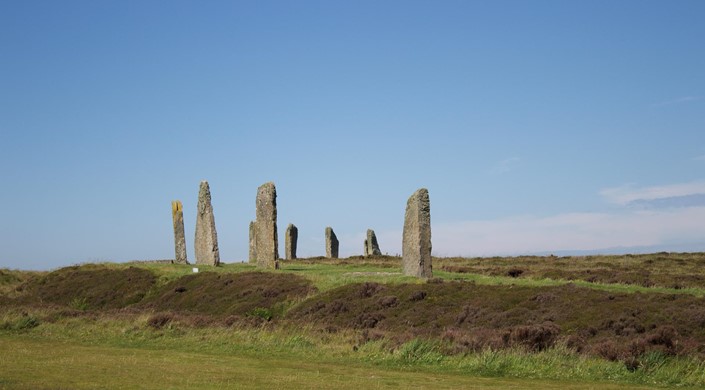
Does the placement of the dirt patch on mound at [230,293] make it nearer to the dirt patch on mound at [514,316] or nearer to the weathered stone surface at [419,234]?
the dirt patch on mound at [514,316]

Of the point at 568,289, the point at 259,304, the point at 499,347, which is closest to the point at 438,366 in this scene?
the point at 499,347

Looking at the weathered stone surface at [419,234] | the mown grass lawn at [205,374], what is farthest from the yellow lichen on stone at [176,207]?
the mown grass lawn at [205,374]

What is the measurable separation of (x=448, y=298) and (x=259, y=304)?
8843 mm

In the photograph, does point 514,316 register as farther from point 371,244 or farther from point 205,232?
point 371,244

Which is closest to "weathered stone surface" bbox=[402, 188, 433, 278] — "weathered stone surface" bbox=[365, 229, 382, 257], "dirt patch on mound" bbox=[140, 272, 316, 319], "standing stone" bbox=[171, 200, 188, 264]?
"dirt patch on mound" bbox=[140, 272, 316, 319]

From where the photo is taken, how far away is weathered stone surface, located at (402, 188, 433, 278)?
38.2m

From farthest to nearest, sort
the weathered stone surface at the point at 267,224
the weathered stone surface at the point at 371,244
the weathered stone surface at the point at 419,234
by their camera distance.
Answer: the weathered stone surface at the point at 371,244
the weathered stone surface at the point at 267,224
the weathered stone surface at the point at 419,234

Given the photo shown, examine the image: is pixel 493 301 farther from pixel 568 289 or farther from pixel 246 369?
pixel 246 369

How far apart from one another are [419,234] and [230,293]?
976cm

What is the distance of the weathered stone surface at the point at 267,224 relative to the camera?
148ft

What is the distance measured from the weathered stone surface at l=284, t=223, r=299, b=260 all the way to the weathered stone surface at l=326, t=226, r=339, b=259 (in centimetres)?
358

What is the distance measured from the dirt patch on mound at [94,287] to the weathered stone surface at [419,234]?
594 inches

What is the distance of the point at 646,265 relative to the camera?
2197 inches

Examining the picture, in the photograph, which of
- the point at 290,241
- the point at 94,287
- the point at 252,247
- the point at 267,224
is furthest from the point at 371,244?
the point at 94,287
